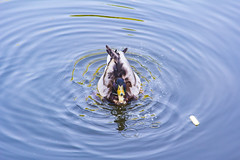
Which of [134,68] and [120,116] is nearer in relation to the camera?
[120,116]

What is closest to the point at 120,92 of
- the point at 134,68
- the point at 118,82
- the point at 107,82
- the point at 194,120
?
the point at 118,82

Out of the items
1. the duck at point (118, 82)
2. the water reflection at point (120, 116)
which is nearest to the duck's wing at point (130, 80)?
the duck at point (118, 82)

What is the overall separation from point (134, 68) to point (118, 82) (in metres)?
1.57

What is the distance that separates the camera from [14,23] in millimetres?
12281

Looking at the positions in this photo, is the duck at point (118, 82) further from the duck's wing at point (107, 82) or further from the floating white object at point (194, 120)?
the floating white object at point (194, 120)

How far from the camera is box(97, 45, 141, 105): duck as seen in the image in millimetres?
9486

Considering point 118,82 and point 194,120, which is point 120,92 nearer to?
point 118,82

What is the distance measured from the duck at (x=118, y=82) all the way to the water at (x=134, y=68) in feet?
0.76

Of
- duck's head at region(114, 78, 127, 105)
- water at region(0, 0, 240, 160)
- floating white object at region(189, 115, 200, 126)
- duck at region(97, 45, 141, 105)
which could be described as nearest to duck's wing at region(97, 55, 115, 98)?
duck at region(97, 45, 141, 105)

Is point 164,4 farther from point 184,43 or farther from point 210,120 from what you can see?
point 210,120

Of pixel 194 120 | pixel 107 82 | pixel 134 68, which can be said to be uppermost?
pixel 134 68

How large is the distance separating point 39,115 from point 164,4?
23.0 feet

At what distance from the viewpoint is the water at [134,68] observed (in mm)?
7926

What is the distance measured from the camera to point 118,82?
9.41m
